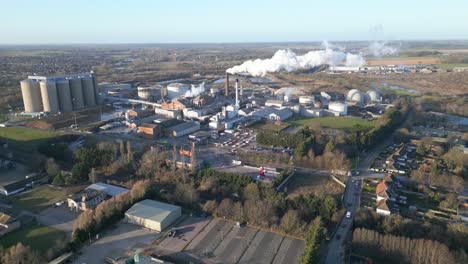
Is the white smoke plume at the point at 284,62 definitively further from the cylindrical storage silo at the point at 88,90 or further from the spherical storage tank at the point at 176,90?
the cylindrical storage silo at the point at 88,90

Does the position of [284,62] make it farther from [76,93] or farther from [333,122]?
[76,93]

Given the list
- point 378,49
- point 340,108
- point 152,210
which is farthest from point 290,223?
point 378,49

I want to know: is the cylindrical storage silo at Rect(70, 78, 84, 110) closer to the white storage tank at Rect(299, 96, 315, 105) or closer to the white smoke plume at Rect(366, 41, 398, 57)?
the white storage tank at Rect(299, 96, 315, 105)

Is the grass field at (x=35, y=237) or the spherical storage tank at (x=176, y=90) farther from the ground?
the spherical storage tank at (x=176, y=90)

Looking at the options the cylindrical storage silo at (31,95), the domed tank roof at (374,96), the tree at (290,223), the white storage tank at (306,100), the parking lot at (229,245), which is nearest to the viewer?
the parking lot at (229,245)

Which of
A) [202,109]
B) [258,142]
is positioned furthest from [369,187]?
[202,109]

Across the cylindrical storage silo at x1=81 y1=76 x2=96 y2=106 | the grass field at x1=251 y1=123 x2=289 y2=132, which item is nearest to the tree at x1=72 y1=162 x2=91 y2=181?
the grass field at x1=251 y1=123 x2=289 y2=132

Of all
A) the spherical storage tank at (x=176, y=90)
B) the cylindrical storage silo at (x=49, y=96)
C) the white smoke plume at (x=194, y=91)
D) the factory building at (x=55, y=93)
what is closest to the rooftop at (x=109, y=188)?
the cylindrical storage silo at (x=49, y=96)
